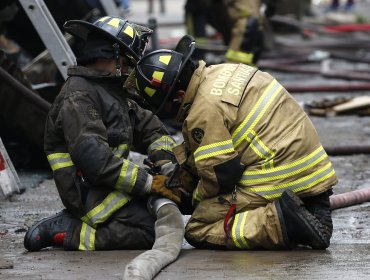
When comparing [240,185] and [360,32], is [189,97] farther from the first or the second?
[360,32]

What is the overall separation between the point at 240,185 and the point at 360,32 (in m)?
14.2

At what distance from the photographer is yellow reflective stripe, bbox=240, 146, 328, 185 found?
4.98 metres

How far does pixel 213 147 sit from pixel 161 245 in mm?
566

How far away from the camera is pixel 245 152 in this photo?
4.98m

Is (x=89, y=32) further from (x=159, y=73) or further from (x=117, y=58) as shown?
(x=159, y=73)

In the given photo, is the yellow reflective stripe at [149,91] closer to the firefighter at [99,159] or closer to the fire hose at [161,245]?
the firefighter at [99,159]

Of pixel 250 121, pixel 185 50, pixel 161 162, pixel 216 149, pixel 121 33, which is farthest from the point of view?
pixel 161 162

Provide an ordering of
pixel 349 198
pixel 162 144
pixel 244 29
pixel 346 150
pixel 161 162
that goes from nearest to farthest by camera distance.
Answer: pixel 161 162, pixel 162 144, pixel 349 198, pixel 346 150, pixel 244 29

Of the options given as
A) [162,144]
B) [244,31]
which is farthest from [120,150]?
[244,31]

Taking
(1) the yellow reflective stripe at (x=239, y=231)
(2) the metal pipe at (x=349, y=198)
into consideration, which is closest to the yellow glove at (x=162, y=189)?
(1) the yellow reflective stripe at (x=239, y=231)

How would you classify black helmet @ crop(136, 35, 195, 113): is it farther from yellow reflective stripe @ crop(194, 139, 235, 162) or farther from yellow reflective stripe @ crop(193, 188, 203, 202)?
yellow reflective stripe @ crop(193, 188, 203, 202)

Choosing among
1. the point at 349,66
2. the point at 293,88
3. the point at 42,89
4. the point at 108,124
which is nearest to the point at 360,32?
the point at 349,66

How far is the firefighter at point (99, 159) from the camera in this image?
16.6ft

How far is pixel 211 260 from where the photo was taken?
4.87 metres
